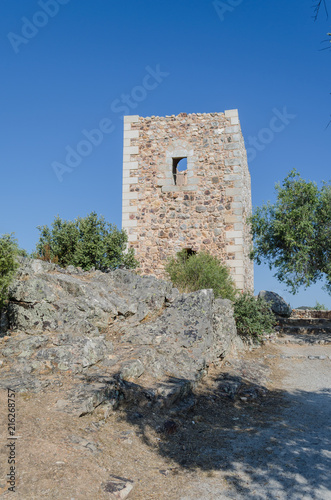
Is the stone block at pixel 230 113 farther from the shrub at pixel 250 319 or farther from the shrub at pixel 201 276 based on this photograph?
the shrub at pixel 250 319

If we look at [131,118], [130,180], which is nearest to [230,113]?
[131,118]

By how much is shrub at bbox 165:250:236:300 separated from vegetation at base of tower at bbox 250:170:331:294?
272cm

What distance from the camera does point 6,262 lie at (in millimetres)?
6434

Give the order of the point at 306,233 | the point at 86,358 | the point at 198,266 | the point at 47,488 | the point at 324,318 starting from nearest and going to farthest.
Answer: the point at 47,488 → the point at 86,358 → the point at 198,266 → the point at 306,233 → the point at 324,318

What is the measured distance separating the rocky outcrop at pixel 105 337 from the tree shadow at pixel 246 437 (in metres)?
0.36

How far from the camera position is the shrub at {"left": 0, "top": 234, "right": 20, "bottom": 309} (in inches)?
252

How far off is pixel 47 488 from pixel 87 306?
4157 mm

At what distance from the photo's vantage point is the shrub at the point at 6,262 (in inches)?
252

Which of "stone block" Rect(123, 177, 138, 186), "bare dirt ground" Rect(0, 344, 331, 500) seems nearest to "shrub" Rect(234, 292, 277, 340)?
"bare dirt ground" Rect(0, 344, 331, 500)

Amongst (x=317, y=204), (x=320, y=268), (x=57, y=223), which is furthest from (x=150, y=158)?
(x=320, y=268)

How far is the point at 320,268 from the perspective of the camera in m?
15.7

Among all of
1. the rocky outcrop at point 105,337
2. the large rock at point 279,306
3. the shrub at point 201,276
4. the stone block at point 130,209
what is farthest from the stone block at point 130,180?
the large rock at point 279,306

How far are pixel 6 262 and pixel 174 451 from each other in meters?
3.82

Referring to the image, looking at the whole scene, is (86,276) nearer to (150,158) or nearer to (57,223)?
(57,223)
